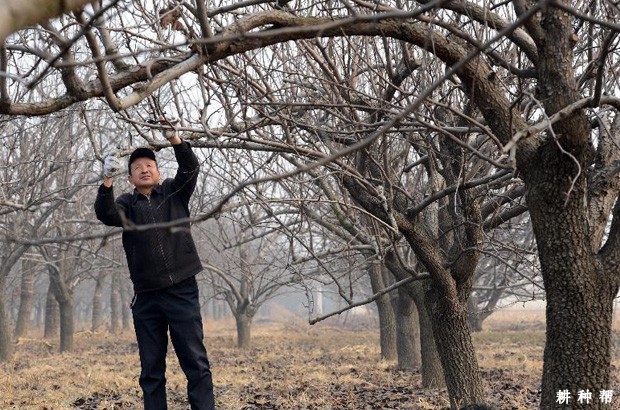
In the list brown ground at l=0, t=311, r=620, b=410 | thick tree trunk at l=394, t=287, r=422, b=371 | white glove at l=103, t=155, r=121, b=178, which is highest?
white glove at l=103, t=155, r=121, b=178

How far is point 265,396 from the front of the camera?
812 centimetres

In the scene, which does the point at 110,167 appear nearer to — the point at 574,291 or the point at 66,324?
the point at 574,291

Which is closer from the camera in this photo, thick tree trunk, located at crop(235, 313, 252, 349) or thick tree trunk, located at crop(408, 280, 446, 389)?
thick tree trunk, located at crop(408, 280, 446, 389)

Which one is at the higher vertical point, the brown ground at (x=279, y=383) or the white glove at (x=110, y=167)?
the white glove at (x=110, y=167)

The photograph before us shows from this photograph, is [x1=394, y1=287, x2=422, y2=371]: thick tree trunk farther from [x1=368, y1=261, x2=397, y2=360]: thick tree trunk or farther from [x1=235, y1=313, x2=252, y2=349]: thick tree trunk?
[x1=235, y1=313, x2=252, y2=349]: thick tree trunk

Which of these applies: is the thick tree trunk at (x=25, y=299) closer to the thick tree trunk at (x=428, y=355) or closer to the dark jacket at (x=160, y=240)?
the thick tree trunk at (x=428, y=355)

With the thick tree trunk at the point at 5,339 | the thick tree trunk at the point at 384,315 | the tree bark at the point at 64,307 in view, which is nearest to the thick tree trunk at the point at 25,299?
the tree bark at the point at 64,307

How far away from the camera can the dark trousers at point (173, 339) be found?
4301 millimetres

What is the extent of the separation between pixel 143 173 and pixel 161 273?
624 millimetres

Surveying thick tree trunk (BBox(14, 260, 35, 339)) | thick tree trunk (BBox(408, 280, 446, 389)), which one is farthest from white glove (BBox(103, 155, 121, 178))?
thick tree trunk (BBox(14, 260, 35, 339))

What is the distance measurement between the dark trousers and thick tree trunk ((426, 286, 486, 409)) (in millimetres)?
2254

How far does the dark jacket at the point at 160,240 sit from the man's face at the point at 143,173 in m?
0.11

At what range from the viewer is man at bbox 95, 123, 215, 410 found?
428 centimetres

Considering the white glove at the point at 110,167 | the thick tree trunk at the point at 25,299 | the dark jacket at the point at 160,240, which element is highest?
the thick tree trunk at the point at 25,299
